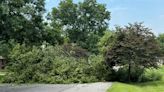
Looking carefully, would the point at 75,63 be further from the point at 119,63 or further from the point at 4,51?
the point at 4,51

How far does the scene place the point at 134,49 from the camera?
26.9 meters

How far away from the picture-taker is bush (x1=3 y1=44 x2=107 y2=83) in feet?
92.7

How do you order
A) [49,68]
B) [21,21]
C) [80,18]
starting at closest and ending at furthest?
1. [49,68]
2. [21,21]
3. [80,18]

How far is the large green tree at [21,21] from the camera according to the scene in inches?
1413

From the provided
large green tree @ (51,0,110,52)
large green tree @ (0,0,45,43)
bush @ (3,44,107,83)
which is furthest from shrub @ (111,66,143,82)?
large green tree @ (51,0,110,52)

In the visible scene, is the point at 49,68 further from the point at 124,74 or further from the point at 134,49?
the point at 134,49

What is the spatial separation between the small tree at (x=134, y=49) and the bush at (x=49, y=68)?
1.55 m

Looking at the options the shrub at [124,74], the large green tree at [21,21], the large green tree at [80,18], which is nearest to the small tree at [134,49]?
the shrub at [124,74]

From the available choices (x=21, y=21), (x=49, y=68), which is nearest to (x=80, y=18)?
(x=21, y=21)

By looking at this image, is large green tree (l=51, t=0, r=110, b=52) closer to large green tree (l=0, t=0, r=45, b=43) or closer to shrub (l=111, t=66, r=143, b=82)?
large green tree (l=0, t=0, r=45, b=43)

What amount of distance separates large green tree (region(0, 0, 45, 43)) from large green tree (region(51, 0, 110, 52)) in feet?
127

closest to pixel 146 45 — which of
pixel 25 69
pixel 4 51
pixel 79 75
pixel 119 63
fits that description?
pixel 119 63

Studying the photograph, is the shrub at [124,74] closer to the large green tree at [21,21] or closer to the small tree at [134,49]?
the small tree at [134,49]

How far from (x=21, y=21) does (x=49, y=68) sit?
864 centimetres
